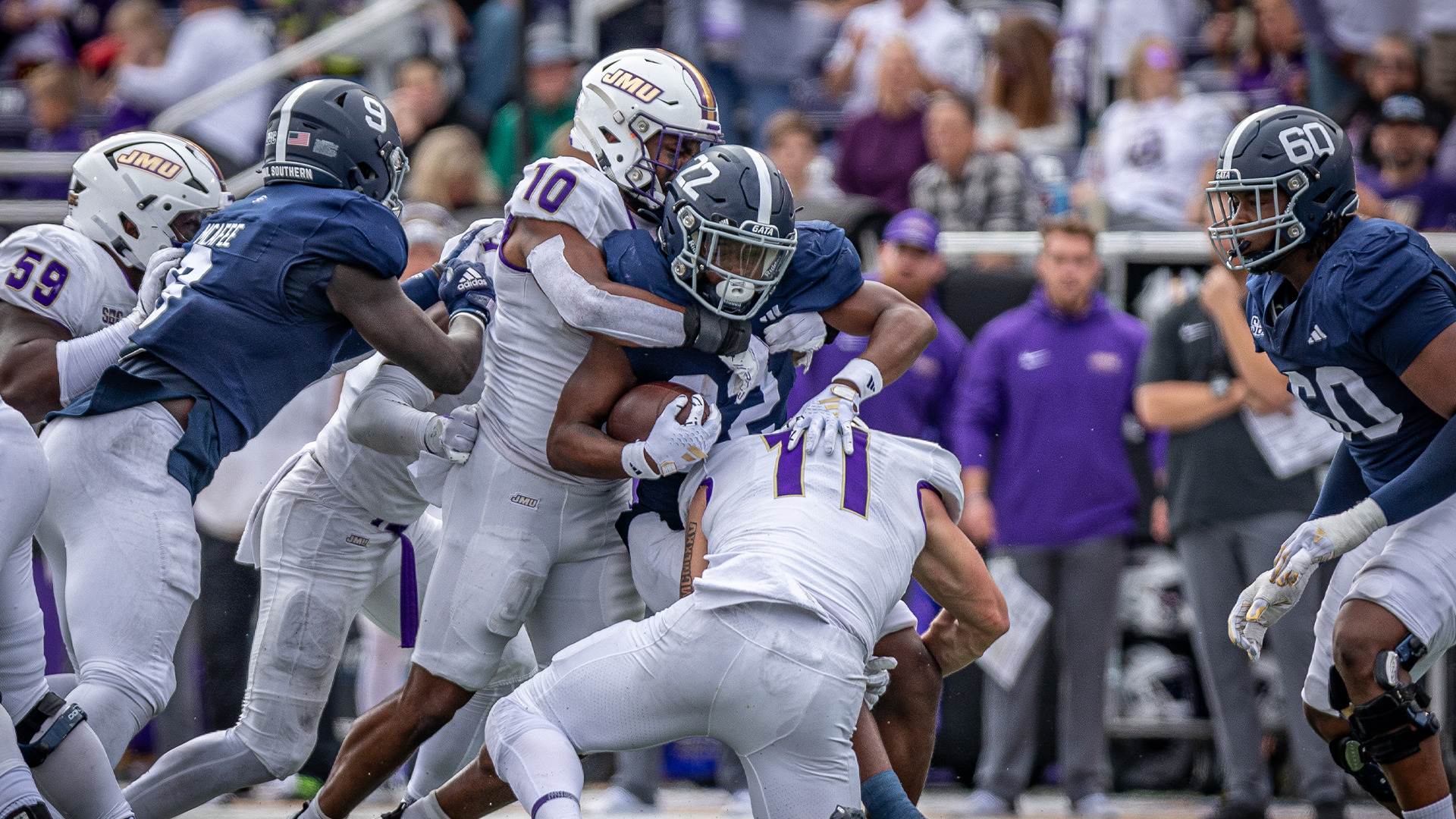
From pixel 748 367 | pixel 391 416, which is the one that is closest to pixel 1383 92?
pixel 748 367

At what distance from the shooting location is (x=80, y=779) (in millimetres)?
4391

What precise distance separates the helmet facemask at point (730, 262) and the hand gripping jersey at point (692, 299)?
0.09 meters

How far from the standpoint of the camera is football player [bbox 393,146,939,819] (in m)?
4.45

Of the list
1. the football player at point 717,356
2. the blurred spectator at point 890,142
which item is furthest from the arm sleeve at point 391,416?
the blurred spectator at point 890,142

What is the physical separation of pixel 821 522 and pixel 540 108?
614 cm

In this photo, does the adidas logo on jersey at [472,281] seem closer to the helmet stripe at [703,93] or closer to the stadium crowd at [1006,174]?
the helmet stripe at [703,93]

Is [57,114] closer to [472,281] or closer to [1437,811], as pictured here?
[472,281]

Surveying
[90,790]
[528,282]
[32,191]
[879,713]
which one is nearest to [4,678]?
[90,790]

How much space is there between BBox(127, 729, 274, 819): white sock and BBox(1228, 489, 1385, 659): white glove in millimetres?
2987

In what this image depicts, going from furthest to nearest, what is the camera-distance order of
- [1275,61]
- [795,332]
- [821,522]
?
[1275,61] → [795,332] → [821,522]

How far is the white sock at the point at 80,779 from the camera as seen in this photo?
4.36m

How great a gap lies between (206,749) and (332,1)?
6.89 m

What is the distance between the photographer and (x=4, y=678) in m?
4.38

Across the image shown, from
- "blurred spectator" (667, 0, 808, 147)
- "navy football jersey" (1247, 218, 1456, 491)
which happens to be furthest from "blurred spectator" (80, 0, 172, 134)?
"navy football jersey" (1247, 218, 1456, 491)
